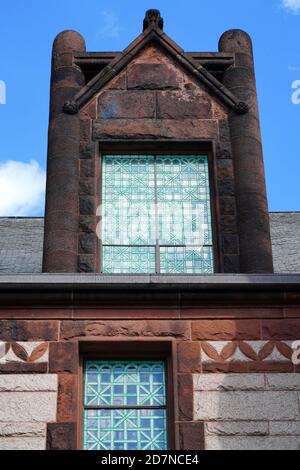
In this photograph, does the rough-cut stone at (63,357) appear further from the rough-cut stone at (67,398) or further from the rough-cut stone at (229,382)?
the rough-cut stone at (229,382)

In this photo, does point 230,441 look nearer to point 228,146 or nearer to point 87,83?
point 228,146

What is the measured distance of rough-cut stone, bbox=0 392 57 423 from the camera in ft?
33.1

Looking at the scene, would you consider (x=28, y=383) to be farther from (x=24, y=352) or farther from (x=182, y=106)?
(x=182, y=106)

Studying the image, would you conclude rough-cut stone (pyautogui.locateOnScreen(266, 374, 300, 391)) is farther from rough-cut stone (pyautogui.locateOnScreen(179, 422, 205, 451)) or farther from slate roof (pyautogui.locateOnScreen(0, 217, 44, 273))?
slate roof (pyautogui.locateOnScreen(0, 217, 44, 273))

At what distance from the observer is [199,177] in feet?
41.2

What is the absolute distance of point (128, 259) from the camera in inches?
467

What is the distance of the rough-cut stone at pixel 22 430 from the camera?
32.8 ft

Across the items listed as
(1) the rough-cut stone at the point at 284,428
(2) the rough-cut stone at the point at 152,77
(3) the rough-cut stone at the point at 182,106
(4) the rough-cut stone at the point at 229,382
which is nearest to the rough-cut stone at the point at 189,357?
(4) the rough-cut stone at the point at 229,382

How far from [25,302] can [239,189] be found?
3.07 metres

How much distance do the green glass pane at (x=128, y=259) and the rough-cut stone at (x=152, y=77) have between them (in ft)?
7.58

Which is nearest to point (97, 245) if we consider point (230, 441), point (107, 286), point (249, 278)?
point (107, 286)

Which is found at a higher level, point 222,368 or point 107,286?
point 107,286

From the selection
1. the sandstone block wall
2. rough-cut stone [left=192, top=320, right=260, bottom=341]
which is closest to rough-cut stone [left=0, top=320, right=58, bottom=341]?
the sandstone block wall

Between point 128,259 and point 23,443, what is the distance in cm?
276
